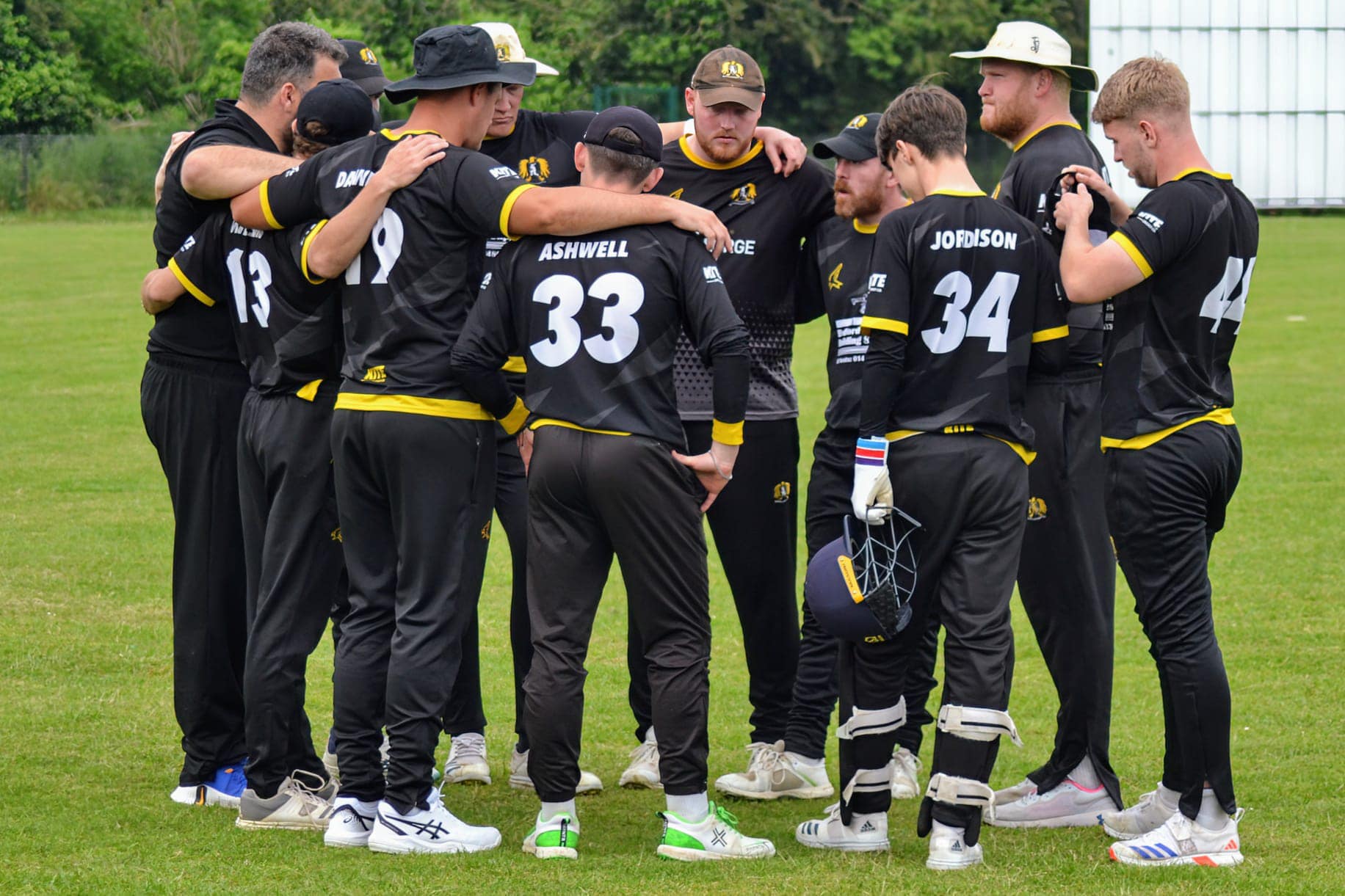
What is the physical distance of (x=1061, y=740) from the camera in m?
5.84

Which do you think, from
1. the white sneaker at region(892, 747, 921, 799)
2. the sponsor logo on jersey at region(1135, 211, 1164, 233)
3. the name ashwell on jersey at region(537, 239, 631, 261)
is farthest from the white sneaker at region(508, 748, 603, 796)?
the sponsor logo on jersey at region(1135, 211, 1164, 233)

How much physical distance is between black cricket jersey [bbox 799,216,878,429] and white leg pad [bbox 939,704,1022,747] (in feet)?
4.50

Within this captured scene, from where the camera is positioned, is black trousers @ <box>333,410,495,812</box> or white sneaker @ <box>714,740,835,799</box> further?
white sneaker @ <box>714,740,835,799</box>

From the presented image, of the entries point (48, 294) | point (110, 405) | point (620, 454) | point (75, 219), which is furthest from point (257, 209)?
point (75, 219)

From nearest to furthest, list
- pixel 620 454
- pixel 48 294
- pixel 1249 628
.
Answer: pixel 620 454 < pixel 1249 628 < pixel 48 294

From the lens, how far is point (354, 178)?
Answer: 17.1 feet

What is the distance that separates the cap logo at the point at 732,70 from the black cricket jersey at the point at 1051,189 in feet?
3.75

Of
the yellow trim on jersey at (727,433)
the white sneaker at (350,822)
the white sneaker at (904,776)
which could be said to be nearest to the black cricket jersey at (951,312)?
the yellow trim on jersey at (727,433)

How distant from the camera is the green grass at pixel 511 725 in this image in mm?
4852

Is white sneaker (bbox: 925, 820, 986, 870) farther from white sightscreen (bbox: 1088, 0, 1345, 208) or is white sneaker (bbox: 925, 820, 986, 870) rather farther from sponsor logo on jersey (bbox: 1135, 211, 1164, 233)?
white sightscreen (bbox: 1088, 0, 1345, 208)

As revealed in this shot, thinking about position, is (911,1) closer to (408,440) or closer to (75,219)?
(75,219)

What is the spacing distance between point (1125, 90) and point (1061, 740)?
7.78ft

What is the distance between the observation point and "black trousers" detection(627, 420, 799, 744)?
21.2 ft

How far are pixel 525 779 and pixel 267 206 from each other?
247 cm
